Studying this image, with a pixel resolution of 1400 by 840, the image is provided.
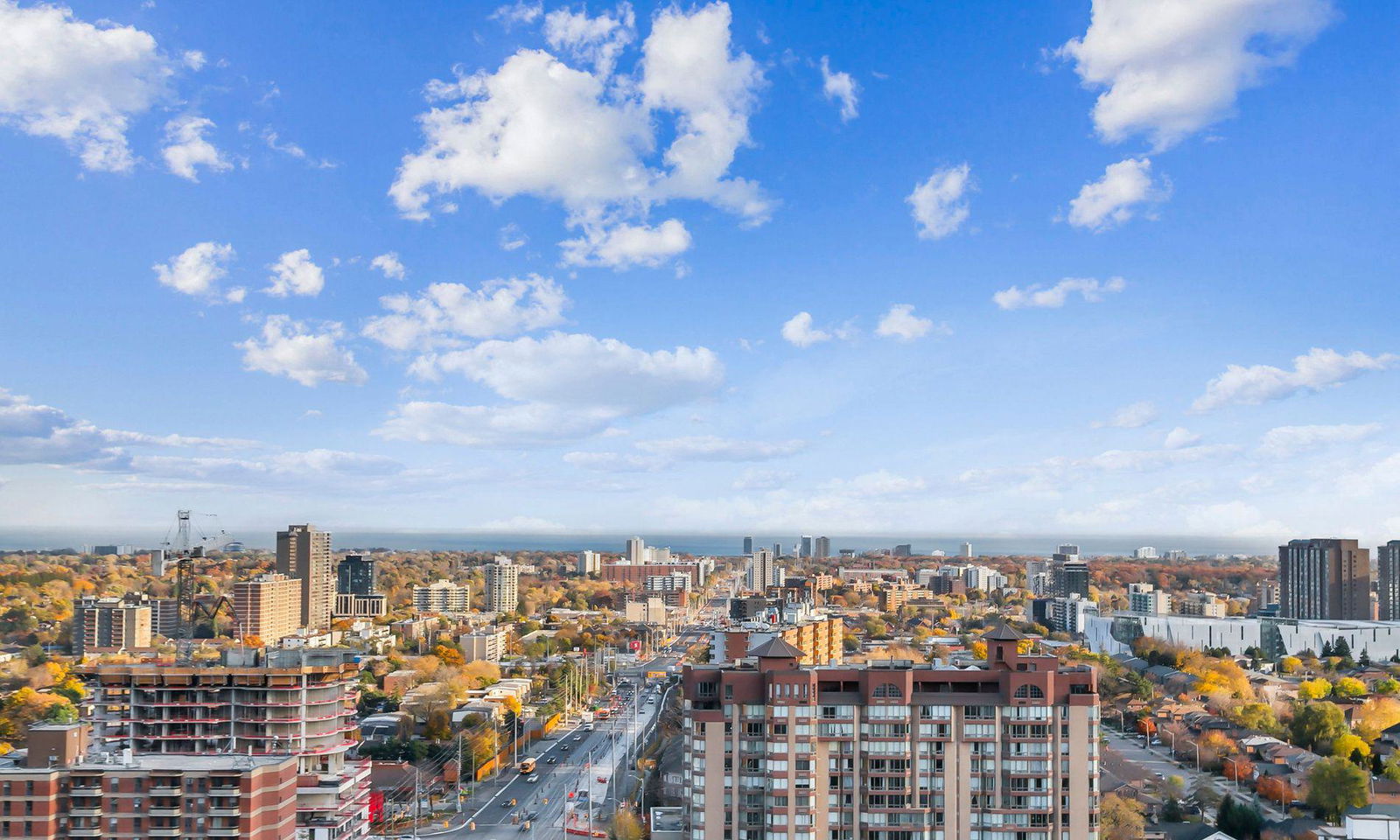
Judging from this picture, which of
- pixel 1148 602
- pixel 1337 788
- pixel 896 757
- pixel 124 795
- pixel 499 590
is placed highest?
pixel 896 757

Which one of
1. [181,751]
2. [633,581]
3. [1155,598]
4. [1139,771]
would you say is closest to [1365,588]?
[1155,598]

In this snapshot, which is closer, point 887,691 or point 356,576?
point 887,691

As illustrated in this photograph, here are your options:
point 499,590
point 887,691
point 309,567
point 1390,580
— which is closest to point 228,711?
point 887,691

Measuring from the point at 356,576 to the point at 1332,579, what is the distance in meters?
57.0

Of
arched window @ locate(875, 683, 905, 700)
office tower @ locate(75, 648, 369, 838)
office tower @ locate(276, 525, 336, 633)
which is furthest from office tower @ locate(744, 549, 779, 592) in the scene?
arched window @ locate(875, 683, 905, 700)

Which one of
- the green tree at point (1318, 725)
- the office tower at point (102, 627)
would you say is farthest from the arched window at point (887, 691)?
the office tower at point (102, 627)

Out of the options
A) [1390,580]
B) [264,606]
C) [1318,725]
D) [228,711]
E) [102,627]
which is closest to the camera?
[228,711]

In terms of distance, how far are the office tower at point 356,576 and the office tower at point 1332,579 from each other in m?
54.3

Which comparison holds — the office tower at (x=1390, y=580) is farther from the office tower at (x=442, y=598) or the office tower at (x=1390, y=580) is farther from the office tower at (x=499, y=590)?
the office tower at (x=442, y=598)

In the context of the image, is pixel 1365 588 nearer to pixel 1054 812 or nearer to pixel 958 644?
Answer: pixel 958 644

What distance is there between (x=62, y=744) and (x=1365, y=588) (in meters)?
60.0

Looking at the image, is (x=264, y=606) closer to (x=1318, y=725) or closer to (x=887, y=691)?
(x=1318, y=725)

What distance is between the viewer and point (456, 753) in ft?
Answer: 79.9

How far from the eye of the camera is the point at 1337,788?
1875 centimetres
